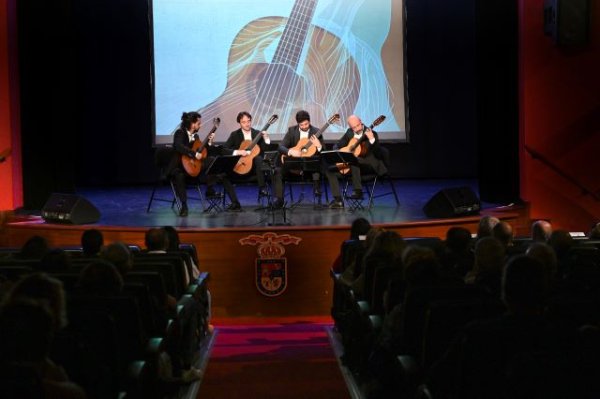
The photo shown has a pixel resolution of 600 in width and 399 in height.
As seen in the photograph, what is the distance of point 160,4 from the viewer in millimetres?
12039

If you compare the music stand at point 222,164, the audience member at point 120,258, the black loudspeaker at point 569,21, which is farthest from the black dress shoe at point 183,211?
the audience member at point 120,258

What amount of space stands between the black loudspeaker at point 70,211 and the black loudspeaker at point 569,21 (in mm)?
5114

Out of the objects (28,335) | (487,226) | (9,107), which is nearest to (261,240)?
(487,226)

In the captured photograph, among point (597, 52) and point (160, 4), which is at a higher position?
point (160, 4)

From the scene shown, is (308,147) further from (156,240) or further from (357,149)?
(156,240)

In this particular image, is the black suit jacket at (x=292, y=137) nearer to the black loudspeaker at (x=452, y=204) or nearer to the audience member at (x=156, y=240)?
the black loudspeaker at (x=452, y=204)

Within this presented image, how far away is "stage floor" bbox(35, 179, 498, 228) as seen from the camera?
A: 26.3ft

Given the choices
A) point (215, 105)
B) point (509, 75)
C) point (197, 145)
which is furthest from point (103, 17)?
point (509, 75)

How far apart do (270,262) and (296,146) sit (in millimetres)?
2393

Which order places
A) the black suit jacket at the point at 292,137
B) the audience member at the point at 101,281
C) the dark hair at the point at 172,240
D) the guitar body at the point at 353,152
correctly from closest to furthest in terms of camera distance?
the audience member at the point at 101,281
the dark hair at the point at 172,240
the guitar body at the point at 353,152
the black suit jacket at the point at 292,137

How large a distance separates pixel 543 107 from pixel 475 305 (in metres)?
6.43

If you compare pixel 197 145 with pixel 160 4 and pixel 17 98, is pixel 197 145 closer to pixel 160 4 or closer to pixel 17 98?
pixel 17 98

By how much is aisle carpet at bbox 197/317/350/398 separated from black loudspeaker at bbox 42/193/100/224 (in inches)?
74.9

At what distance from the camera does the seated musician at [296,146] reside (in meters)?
9.01
